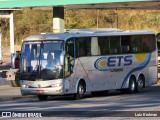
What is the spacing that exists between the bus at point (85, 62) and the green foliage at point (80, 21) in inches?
1683

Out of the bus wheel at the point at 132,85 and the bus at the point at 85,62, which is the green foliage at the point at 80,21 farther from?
the bus wheel at the point at 132,85

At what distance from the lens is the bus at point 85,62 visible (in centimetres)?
2272

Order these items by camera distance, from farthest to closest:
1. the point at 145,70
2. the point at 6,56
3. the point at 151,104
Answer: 1. the point at 6,56
2. the point at 145,70
3. the point at 151,104

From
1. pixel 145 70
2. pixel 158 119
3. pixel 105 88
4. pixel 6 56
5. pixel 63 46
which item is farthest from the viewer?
pixel 6 56

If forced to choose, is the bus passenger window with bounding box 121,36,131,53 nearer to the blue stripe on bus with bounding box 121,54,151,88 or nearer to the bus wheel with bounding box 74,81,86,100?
the blue stripe on bus with bounding box 121,54,151,88

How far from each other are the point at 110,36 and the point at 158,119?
36.4 ft

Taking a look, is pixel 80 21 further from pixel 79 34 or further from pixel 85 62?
pixel 85 62

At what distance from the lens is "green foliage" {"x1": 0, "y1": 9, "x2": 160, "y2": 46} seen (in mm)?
70750

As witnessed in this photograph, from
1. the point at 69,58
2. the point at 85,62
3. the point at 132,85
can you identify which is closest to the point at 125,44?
the point at 132,85

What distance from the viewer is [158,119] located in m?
14.6

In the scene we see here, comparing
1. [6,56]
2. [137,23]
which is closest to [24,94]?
[6,56]

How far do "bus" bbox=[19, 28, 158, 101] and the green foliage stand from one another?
140 ft

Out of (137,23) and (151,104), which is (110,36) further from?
(137,23)

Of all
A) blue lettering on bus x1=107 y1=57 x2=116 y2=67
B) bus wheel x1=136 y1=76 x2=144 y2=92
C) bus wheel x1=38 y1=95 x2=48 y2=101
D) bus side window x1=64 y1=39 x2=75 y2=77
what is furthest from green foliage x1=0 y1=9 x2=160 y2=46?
bus side window x1=64 y1=39 x2=75 y2=77
